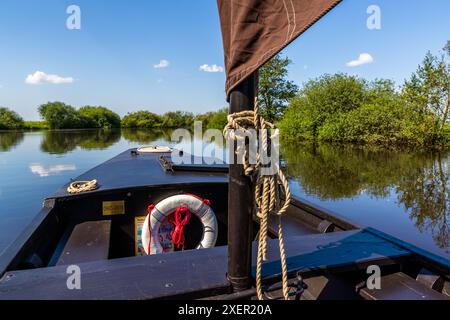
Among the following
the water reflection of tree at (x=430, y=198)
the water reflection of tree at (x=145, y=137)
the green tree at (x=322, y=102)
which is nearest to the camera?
the water reflection of tree at (x=430, y=198)

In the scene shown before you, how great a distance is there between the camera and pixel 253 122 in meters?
1.22

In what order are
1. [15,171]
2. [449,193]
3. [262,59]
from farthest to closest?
[15,171], [449,193], [262,59]

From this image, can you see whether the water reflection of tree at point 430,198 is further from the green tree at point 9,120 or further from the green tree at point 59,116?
the green tree at point 59,116

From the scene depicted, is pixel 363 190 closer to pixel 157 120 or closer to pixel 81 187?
pixel 81 187

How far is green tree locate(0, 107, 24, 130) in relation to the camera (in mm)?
57031

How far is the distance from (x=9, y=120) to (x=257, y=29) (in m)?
71.0

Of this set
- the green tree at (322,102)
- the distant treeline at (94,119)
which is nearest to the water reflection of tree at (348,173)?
the green tree at (322,102)

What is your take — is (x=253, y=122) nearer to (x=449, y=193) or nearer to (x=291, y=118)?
(x=449, y=193)

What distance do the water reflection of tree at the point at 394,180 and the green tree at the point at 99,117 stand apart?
7121cm

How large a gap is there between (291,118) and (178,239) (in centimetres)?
2703

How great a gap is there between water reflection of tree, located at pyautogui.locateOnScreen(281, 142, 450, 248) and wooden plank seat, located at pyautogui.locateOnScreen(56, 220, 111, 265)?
17.7 feet

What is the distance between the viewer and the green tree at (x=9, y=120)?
187 ft
